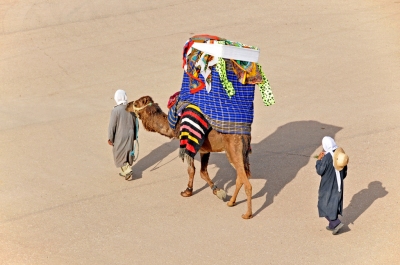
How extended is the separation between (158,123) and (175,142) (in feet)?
8.19

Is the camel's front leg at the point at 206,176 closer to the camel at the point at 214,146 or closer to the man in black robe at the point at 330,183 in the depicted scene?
the camel at the point at 214,146

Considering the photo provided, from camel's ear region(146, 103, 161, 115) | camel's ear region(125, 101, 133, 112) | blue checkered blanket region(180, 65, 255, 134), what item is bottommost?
camel's ear region(125, 101, 133, 112)

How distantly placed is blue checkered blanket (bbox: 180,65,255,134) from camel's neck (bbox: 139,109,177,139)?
1.70 ft

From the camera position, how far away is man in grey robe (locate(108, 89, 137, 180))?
12.6 m

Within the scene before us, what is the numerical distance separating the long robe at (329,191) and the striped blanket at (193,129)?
186 centimetres

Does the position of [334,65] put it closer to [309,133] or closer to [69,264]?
[309,133]

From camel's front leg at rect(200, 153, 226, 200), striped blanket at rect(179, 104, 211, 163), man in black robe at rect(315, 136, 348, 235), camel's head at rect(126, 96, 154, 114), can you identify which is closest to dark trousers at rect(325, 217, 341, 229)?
man in black robe at rect(315, 136, 348, 235)

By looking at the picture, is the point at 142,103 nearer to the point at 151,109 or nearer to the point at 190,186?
the point at 151,109

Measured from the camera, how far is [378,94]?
16234mm

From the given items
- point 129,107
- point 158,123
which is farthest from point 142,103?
point 158,123

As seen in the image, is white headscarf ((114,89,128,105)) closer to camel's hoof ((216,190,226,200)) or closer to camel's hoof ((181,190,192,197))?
camel's hoof ((181,190,192,197))

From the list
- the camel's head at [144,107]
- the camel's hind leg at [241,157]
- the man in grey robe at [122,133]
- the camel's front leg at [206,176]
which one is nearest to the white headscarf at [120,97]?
the man in grey robe at [122,133]

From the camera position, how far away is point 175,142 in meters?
14.5

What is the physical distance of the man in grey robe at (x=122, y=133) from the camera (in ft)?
41.2
